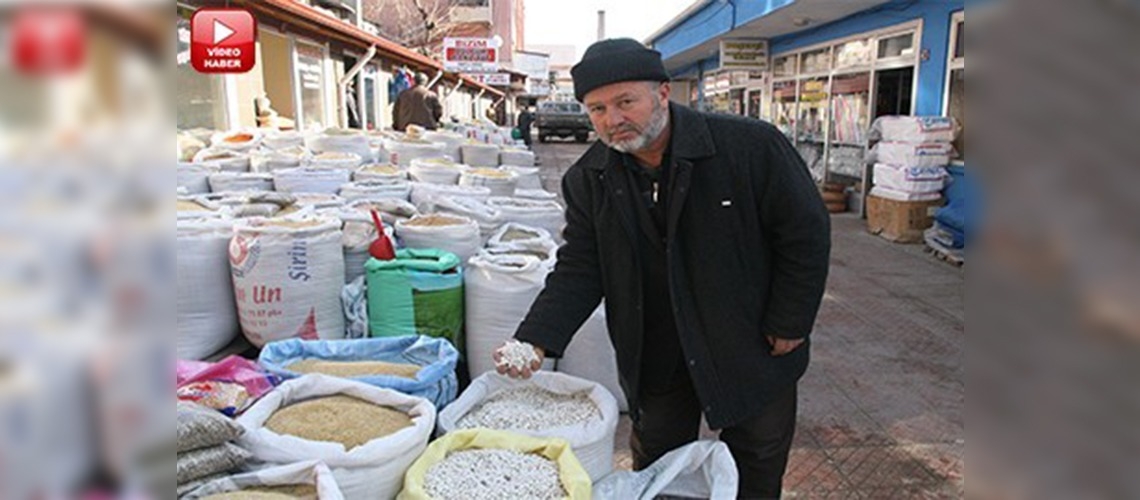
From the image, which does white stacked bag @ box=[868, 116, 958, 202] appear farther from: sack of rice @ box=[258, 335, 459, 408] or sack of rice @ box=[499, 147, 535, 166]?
sack of rice @ box=[258, 335, 459, 408]

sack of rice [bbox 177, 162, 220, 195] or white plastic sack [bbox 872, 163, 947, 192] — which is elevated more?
sack of rice [bbox 177, 162, 220, 195]

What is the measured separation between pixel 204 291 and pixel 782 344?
256 cm

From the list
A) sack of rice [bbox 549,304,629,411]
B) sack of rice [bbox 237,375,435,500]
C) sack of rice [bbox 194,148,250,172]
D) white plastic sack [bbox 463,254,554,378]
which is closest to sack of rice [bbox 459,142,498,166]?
sack of rice [bbox 194,148,250,172]

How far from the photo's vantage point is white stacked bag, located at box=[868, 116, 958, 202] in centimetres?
814

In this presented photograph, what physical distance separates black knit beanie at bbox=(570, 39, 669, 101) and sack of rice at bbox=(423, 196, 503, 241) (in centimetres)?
256

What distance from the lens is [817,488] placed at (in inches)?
122

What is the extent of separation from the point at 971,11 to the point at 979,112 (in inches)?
1.9

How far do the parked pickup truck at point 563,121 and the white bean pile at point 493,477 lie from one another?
86.6ft

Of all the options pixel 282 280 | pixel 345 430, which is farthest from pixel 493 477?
pixel 282 280

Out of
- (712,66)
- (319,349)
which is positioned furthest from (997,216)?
(712,66)

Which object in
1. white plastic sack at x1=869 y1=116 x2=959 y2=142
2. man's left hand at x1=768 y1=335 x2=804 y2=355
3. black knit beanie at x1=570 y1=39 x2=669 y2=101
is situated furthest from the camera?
white plastic sack at x1=869 y1=116 x2=959 y2=142

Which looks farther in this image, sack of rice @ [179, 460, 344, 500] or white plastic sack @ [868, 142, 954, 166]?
white plastic sack @ [868, 142, 954, 166]

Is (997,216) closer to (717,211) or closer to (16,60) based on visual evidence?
(16,60)

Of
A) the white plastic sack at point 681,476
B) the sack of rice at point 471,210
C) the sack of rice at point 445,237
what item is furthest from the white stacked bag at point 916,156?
the white plastic sack at point 681,476
